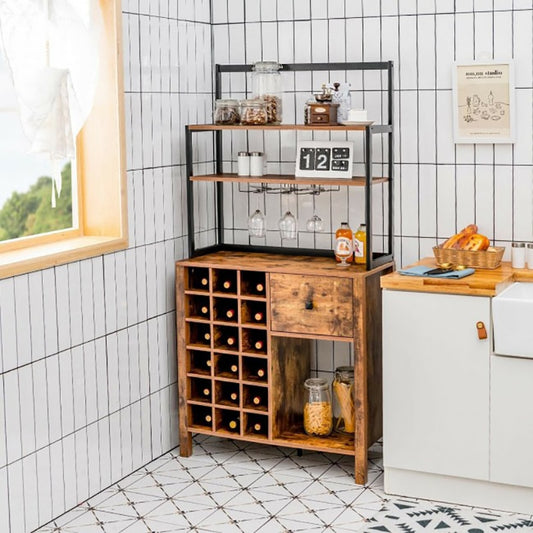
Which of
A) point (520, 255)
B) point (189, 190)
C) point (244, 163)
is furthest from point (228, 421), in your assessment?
point (520, 255)

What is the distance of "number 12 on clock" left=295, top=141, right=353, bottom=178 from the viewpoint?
432cm

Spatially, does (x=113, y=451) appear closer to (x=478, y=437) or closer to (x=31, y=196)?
(x=31, y=196)

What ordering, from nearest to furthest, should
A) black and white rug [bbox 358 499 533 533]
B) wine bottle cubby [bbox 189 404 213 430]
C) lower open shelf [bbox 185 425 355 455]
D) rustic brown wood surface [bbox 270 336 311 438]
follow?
black and white rug [bbox 358 499 533 533] → lower open shelf [bbox 185 425 355 455] → rustic brown wood surface [bbox 270 336 311 438] → wine bottle cubby [bbox 189 404 213 430]

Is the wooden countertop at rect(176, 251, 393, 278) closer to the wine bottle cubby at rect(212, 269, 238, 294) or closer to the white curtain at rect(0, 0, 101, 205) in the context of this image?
the wine bottle cubby at rect(212, 269, 238, 294)

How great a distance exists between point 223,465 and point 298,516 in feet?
2.16

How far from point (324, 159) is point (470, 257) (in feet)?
2.48

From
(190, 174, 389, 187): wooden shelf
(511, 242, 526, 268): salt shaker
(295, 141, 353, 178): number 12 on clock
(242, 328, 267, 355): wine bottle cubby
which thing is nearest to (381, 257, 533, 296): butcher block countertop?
(511, 242, 526, 268): salt shaker

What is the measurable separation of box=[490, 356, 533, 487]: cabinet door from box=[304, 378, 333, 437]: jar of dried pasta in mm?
808

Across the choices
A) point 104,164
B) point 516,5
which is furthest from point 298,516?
point 516,5

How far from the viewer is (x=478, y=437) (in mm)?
3873

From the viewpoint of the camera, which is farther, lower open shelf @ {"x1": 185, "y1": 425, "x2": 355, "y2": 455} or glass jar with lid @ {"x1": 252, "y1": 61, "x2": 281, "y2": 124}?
glass jar with lid @ {"x1": 252, "y1": 61, "x2": 281, "y2": 124}

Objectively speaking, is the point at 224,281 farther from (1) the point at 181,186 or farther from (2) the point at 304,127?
(2) the point at 304,127

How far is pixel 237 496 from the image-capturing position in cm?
408

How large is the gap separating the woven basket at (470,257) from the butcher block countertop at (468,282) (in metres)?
0.03
